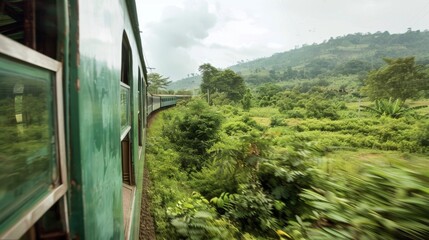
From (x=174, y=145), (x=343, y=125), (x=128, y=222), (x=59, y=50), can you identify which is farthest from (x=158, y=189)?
(x=343, y=125)

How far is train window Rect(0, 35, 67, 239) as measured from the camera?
0.65m

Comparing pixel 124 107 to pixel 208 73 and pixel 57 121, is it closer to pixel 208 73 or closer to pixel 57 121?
pixel 57 121

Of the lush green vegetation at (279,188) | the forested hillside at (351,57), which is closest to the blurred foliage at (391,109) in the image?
the lush green vegetation at (279,188)

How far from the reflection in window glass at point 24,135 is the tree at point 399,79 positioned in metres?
35.3

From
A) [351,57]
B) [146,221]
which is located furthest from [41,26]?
[351,57]

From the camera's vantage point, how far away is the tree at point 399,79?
1164 inches

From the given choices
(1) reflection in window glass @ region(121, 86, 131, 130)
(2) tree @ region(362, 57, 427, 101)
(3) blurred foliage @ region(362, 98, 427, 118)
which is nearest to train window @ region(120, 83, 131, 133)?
(1) reflection in window glass @ region(121, 86, 131, 130)

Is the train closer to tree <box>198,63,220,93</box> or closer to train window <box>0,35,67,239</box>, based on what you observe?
train window <box>0,35,67,239</box>

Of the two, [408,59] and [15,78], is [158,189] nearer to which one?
[15,78]

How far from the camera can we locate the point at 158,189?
561 centimetres

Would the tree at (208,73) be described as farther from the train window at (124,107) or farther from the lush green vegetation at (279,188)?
the train window at (124,107)

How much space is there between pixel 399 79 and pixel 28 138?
118 feet

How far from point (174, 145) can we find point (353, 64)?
3656 inches

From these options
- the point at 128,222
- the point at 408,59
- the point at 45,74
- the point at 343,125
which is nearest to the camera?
the point at 45,74
